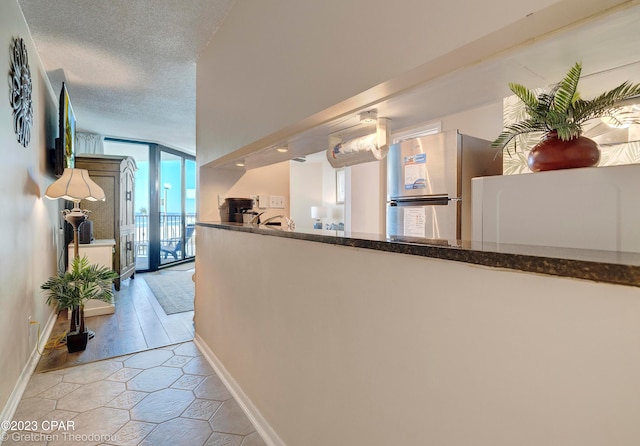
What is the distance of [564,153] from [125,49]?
3234mm

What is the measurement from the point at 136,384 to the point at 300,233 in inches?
70.9

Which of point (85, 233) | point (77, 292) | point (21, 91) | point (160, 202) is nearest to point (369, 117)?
point (21, 91)

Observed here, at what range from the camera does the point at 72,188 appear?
2848 millimetres

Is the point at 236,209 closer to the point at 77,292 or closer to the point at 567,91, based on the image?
the point at 77,292

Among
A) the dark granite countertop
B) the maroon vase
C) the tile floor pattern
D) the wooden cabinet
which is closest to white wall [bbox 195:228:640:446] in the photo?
the dark granite countertop

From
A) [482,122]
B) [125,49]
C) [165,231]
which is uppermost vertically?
[125,49]

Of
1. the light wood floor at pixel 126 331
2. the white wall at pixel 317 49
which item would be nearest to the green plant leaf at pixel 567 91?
the white wall at pixel 317 49

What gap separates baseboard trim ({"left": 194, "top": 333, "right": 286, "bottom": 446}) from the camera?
5.36 feet

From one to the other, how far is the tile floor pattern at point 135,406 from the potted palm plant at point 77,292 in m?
0.36

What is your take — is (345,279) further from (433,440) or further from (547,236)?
(547,236)

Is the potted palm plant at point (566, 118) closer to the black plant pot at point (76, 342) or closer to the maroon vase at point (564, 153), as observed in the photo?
the maroon vase at point (564, 153)

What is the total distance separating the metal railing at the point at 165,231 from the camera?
6.35m

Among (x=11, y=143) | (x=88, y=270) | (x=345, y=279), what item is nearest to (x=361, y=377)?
(x=345, y=279)

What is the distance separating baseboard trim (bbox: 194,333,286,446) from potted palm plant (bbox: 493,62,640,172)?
5.39 feet
